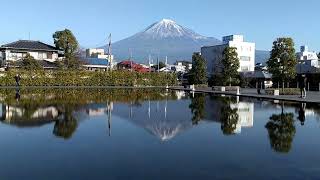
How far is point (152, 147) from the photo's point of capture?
10.2 metres

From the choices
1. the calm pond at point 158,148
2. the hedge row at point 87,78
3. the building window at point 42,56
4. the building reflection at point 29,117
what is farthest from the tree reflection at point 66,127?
the building window at point 42,56

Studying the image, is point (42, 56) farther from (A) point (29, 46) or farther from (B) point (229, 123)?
(B) point (229, 123)

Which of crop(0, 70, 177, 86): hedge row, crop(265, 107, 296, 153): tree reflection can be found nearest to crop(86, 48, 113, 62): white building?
crop(0, 70, 177, 86): hedge row

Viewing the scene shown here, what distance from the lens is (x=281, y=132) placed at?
1279 centimetres

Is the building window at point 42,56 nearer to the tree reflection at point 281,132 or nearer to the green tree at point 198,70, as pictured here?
the green tree at point 198,70

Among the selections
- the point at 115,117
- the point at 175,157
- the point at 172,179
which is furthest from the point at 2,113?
the point at 172,179

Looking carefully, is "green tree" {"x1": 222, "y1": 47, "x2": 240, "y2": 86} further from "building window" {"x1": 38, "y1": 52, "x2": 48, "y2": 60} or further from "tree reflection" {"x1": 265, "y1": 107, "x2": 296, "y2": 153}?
"building window" {"x1": 38, "y1": 52, "x2": 48, "y2": 60}

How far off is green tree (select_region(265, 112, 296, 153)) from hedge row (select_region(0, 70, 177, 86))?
42.2 meters

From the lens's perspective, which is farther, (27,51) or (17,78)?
(27,51)

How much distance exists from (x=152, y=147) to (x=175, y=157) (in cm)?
139

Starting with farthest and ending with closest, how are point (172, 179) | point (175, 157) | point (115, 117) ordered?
point (115, 117) → point (175, 157) → point (172, 179)

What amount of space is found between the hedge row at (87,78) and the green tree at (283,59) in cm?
2756

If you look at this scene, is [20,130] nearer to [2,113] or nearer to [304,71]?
[2,113]

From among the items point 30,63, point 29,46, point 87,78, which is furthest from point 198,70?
point 29,46
